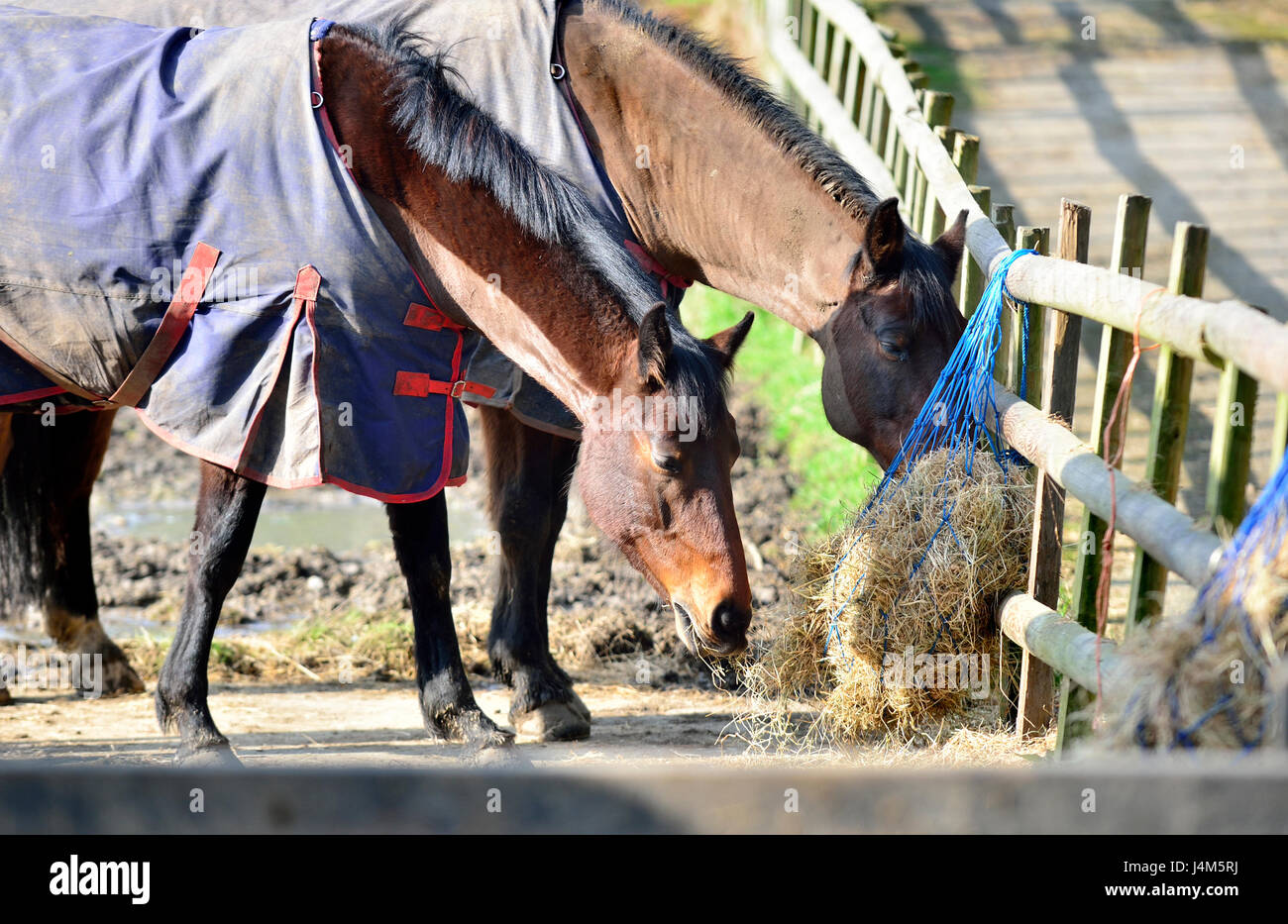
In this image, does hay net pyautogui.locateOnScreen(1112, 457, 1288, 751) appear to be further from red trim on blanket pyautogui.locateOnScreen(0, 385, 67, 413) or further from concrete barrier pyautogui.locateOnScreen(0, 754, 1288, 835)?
red trim on blanket pyautogui.locateOnScreen(0, 385, 67, 413)

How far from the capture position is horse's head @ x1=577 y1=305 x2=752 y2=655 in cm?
309

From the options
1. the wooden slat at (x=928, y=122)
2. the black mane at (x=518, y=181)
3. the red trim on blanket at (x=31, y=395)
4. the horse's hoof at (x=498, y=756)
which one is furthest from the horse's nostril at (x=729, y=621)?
the wooden slat at (x=928, y=122)

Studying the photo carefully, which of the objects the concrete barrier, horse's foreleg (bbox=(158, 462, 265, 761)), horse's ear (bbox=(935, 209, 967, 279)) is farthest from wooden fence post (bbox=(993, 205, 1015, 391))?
the concrete barrier

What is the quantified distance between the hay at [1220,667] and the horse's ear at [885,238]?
1839mm

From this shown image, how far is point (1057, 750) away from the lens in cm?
289

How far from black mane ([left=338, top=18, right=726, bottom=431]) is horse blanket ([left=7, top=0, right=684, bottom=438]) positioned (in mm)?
505

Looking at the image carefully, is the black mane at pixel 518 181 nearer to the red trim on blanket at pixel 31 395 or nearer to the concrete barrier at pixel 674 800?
the red trim on blanket at pixel 31 395

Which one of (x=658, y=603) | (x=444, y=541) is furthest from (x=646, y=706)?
(x=444, y=541)

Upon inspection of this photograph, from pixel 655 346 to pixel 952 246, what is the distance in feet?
4.50

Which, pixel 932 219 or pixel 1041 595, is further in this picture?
pixel 932 219

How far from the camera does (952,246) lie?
3953 mm

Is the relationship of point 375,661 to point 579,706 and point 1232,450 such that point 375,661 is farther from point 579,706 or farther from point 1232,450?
point 1232,450

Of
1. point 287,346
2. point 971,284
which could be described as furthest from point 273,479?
point 971,284
